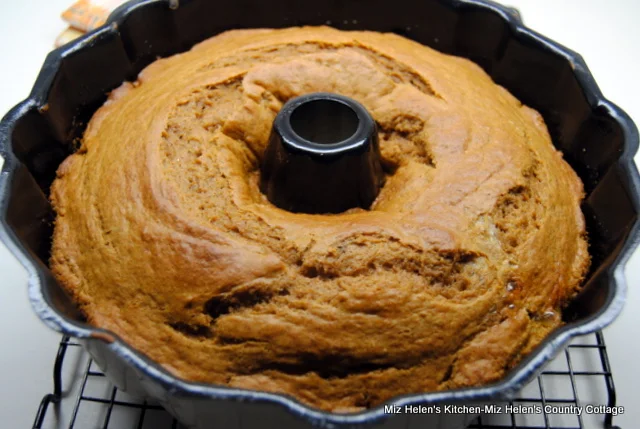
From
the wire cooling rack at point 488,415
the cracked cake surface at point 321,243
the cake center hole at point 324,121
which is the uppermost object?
the cake center hole at point 324,121

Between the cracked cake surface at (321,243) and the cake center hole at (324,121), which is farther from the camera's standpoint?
the cake center hole at (324,121)

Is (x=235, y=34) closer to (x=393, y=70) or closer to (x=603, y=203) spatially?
(x=393, y=70)

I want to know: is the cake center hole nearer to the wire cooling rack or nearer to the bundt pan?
the bundt pan

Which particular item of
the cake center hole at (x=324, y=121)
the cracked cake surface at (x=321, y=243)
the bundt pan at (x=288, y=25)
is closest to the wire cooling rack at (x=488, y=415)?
the bundt pan at (x=288, y=25)

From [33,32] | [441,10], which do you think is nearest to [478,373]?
[441,10]

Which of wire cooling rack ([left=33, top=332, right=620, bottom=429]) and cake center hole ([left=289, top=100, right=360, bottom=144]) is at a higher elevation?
cake center hole ([left=289, top=100, right=360, bottom=144])

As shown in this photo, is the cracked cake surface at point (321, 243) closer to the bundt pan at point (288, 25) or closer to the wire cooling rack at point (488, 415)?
the bundt pan at point (288, 25)

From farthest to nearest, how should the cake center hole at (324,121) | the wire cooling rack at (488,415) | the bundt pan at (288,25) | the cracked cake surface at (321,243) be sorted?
the wire cooling rack at (488,415) → the cake center hole at (324,121) → the cracked cake surface at (321,243) → the bundt pan at (288,25)

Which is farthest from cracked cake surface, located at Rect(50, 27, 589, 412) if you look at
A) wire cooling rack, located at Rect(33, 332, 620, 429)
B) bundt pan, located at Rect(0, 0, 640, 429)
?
wire cooling rack, located at Rect(33, 332, 620, 429)
